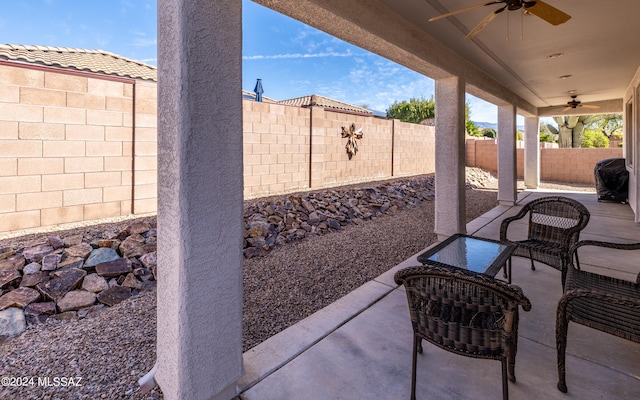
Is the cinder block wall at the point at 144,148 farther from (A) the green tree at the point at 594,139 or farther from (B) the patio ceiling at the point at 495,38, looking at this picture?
(A) the green tree at the point at 594,139

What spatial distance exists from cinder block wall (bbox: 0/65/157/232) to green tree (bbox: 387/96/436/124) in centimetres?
2268

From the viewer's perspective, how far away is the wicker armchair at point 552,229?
9.32 feet

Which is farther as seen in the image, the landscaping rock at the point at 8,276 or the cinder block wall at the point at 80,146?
the cinder block wall at the point at 80,146

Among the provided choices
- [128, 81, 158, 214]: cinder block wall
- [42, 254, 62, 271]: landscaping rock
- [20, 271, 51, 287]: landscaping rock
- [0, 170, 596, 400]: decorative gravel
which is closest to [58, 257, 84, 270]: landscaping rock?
[42, 254, 62, 271]: landscaping rock

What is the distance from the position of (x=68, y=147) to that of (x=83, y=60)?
138 inches

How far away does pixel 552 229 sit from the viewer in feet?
10.3

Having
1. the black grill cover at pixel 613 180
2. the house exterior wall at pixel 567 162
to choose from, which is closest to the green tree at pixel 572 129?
the house exterior wall at pixel 567 162

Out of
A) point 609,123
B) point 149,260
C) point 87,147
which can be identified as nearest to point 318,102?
point 87,147

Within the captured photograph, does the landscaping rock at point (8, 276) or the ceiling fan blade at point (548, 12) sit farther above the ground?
the ceiling fan blade at point (548, 12)

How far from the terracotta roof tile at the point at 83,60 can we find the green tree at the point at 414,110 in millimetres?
20698

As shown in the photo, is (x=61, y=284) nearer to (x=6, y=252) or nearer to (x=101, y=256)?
(x=101, y=256)

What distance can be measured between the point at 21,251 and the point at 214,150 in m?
3.28

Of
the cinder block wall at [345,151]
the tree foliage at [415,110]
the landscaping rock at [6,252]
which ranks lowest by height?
the landscaping rock at [6,252]

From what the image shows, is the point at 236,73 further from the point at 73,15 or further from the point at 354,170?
the point at 73,15
